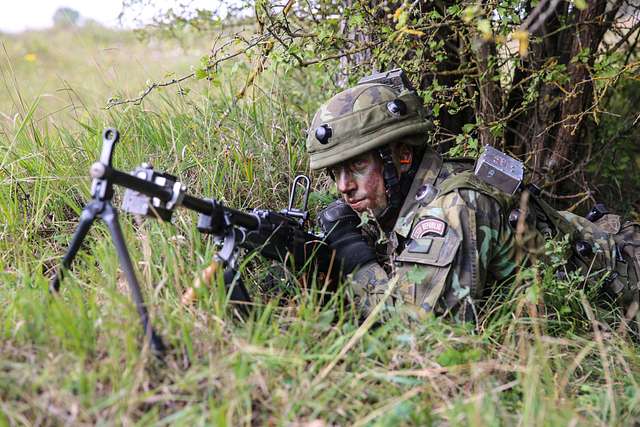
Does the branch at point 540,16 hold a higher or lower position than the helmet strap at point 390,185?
higher

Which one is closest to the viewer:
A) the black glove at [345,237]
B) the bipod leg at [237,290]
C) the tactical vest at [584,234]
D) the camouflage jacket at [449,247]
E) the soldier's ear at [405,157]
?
the bipod leg at [237,290]

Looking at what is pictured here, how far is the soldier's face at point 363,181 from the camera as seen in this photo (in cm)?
340

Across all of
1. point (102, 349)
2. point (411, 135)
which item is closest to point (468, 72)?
point (411, 135)

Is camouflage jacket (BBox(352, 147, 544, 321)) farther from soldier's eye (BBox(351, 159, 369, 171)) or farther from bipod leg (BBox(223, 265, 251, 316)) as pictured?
bipod leg (BBox(223, 265, 251, 316))

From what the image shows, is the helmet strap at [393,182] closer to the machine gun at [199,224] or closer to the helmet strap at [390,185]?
the helmet strap at [390,185]

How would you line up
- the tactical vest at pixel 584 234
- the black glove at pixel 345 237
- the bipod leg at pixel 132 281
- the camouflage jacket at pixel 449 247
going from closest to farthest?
the bipod leg at pixel 132 281
the camouflage jacket at pixel 449 247
the tactical vest at pixel 584 234
the black glove at pixel 345 237

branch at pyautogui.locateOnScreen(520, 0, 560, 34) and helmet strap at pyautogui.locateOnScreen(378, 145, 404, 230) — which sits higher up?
branch at pyautogui.locateOnScreen(520, 0, 560, 34)

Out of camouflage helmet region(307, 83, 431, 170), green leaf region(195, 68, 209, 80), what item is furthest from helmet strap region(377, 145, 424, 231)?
green leaf region(195, 68, 209, 80)

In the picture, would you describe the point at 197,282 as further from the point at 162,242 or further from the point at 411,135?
the point at 411,135

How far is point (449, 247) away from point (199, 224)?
3.84 feet

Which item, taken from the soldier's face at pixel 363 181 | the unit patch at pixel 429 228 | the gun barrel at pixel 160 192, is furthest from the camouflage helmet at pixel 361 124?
the gun barrel at pixel 160 192

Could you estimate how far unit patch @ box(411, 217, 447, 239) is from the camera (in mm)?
3008

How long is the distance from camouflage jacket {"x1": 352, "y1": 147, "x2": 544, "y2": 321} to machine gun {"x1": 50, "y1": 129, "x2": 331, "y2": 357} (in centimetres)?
39

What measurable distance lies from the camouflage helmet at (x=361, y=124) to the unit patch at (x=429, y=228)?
0.49 meters
